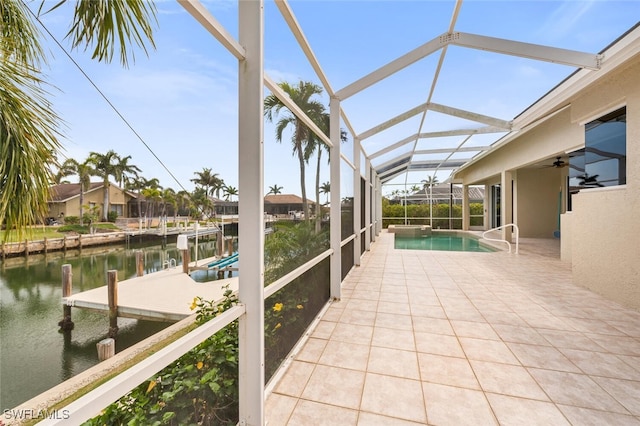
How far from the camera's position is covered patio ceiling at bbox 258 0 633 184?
3.66 metres

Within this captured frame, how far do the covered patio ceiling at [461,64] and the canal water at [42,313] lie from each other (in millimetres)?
1509

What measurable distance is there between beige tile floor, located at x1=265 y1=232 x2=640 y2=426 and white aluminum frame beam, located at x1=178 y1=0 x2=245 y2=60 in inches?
87.6

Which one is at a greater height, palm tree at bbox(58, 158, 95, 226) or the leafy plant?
palm tree at bbox(58, 158, 95, 226)

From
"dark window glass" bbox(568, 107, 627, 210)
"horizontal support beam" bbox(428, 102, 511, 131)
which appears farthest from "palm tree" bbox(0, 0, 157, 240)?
"horizontal support beam" bbox(428, 102, 511, 131)

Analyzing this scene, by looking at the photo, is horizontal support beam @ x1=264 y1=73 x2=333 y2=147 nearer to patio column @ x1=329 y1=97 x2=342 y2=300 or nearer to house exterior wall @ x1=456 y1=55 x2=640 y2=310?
patio column @ x1=329 y1=97 x2=342 y2=300

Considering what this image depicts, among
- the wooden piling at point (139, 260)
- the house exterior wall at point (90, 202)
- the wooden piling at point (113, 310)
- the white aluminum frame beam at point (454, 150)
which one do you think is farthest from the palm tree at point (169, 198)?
the white aluminum frame beam at point (454, 150)

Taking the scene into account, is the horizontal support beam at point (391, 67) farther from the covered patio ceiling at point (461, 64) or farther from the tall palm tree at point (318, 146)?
the tall palm tree at point (318, 146)

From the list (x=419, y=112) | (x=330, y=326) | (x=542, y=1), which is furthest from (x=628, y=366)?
(x=419, y=112)

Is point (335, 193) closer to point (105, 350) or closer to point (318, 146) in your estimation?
point (318, 146)

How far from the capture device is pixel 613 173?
4094mm

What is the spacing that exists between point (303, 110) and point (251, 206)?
1.52m

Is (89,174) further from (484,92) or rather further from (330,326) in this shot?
(484,92)

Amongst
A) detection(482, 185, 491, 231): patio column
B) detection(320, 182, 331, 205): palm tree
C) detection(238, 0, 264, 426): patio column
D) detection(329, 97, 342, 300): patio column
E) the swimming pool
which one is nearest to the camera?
detection(238, 0, 264, 426): patio column

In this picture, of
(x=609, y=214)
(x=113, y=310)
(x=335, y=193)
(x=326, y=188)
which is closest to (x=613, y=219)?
(x=609, y=214)
